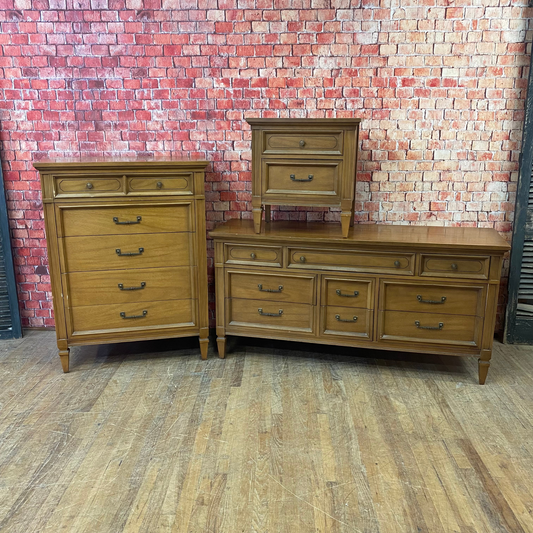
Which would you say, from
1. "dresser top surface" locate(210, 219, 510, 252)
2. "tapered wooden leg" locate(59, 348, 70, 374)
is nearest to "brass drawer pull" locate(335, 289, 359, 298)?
"dresser top surface" locate(210, 219, 510, 252)

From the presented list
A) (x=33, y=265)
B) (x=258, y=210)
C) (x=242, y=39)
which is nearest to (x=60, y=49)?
(x=242, y=39)

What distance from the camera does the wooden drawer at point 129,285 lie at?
10.6ft

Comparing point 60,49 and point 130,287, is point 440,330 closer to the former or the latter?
point 130,287

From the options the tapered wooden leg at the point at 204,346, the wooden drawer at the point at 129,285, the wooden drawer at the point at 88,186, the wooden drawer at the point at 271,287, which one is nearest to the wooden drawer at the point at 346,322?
the wooden drawer at the point at 271,287

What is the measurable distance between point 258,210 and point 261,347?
1038 millimetres

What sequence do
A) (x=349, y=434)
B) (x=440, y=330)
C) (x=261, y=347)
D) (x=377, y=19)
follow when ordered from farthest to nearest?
(x=261, y=347) < (x=377, y=19) < (x=440, y=330) < (x=349, y=434)

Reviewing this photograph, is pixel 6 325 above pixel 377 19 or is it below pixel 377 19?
below

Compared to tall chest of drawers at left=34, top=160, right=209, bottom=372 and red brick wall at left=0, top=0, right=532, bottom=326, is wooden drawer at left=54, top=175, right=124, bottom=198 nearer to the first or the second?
tall chest of drawers at left=34, top=160, right=209, bottom=372

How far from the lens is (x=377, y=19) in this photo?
3.41 m

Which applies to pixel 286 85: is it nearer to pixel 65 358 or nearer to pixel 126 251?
pixel 126 251

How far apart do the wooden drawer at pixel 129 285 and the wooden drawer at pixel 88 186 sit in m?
0.50

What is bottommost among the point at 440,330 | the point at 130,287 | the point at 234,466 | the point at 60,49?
the point at 234,466

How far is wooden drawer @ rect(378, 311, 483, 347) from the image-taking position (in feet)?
10.2

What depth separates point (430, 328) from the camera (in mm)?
3168
